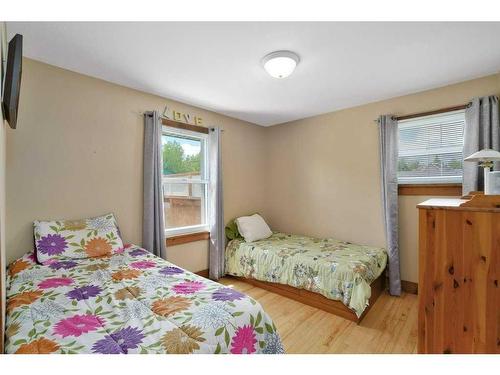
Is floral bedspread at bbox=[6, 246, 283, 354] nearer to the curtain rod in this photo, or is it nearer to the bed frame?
the bed frame

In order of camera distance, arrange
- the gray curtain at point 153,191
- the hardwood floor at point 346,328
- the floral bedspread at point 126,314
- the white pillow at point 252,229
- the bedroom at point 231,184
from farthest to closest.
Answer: the white pillow at point 252,229
the gray curtain at point 153,191
the hardwood floor at point 346,328
the bedroom at point 231,184
the floral bedspread at point 126,314

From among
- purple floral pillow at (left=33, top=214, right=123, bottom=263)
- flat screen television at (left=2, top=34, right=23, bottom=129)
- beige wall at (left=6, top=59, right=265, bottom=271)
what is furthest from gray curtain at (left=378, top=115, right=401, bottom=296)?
flat screen television at (left=2, top=34, right=23, bottom=129)

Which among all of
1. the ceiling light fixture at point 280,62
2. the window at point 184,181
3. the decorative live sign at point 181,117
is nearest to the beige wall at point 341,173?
the window at point 184,181

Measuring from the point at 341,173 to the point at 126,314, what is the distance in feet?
9.28

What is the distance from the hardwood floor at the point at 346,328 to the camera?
178 centimetres

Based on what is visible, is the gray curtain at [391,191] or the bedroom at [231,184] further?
the gray curtain at [391,191]

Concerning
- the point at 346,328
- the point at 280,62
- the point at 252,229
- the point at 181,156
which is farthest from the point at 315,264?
the point at 181,156

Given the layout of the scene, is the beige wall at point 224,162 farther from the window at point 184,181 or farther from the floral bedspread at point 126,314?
the floral bedspread at point 126,314

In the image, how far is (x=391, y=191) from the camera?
267 cm

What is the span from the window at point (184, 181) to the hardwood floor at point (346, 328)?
1282 millimetres

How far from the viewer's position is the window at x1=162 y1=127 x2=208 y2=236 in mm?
2816

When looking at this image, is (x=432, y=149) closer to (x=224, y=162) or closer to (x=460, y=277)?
(x=460, y=277)

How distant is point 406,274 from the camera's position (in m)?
2.70

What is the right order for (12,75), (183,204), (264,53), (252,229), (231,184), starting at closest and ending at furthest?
1. (12,75)
2. (264,53)
3. (183,204)
4. (252,229)
5. (231,184)
